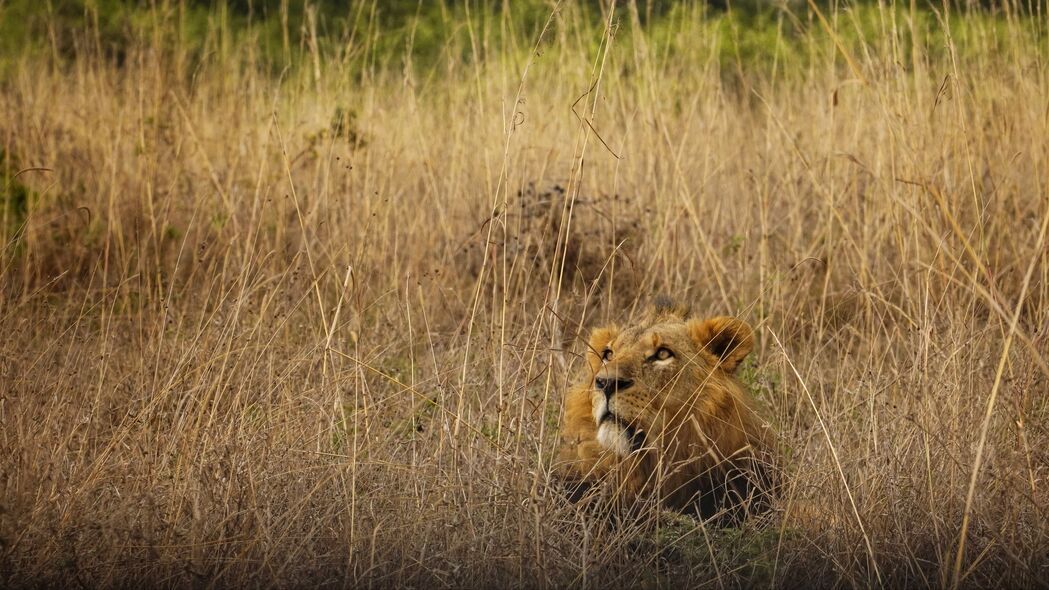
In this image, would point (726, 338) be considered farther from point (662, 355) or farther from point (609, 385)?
point (609, 385)

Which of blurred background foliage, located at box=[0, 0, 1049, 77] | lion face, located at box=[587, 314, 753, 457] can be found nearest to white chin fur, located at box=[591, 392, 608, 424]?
lion face, located at box=[587, 314, 753, 457]

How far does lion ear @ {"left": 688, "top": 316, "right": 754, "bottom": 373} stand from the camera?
10.2 ft

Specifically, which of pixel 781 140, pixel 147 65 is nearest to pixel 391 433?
pixel 781 140

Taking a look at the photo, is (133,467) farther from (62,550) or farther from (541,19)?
(541,19)

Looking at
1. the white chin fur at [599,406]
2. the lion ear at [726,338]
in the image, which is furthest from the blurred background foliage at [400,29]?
the white chin fur at [599,406]

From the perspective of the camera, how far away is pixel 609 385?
2881 millimetres

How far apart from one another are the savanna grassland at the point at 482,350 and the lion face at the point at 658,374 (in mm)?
188

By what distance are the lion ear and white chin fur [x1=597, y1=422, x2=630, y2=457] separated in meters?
0.38

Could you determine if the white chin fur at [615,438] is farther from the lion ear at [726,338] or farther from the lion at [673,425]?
the lion ear at [726,338]

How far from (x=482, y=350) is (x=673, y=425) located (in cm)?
116

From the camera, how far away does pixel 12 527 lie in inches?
97.1

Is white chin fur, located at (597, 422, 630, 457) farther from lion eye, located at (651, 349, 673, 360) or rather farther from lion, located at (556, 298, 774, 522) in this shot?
lion eye, located at (651, 349, 673, 360)

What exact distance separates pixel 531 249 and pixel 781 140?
1.46 meters

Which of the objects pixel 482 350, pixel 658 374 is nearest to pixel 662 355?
pixel 658 374
